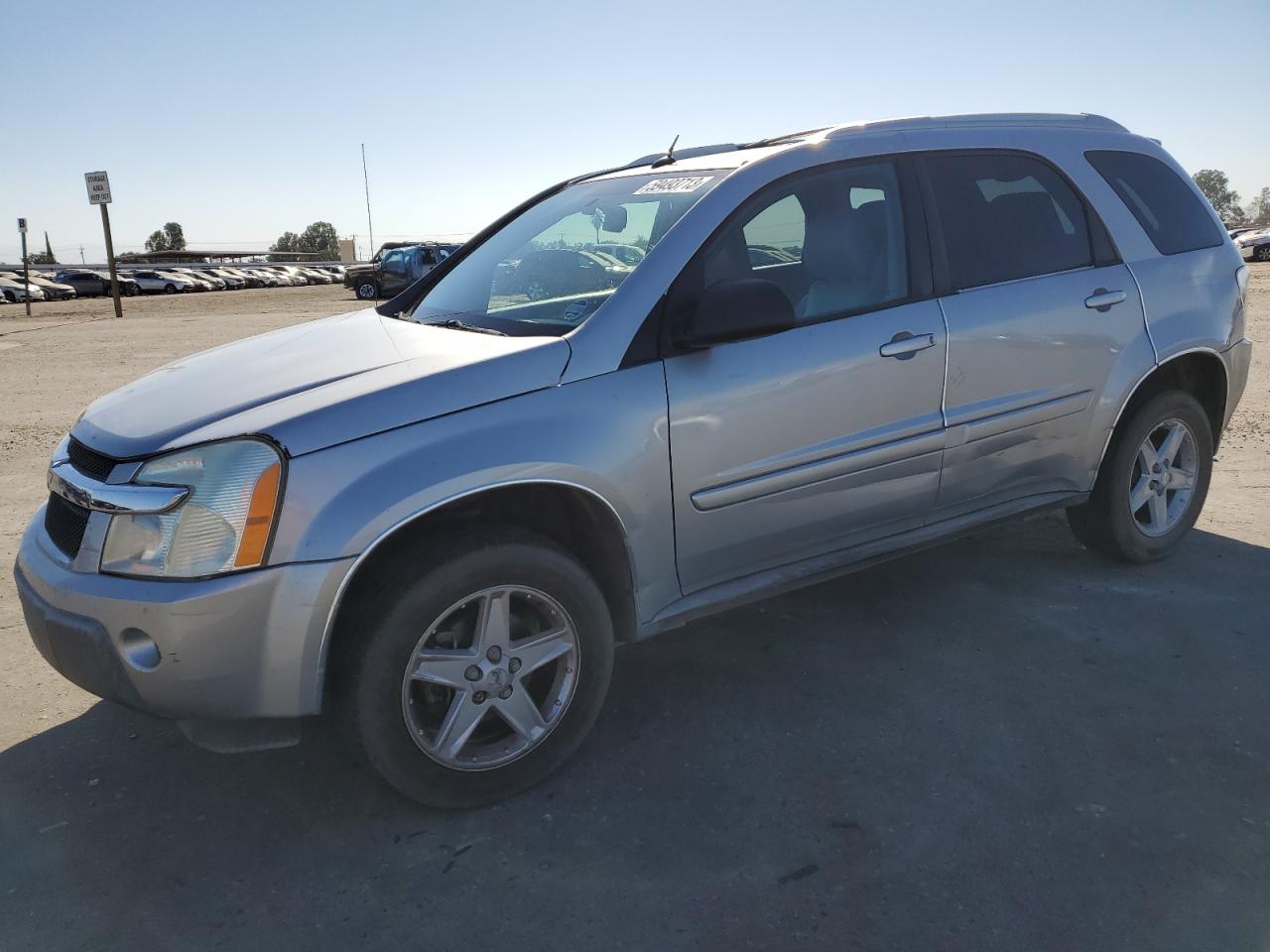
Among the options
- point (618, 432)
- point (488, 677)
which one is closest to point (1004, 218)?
point (618, 432)

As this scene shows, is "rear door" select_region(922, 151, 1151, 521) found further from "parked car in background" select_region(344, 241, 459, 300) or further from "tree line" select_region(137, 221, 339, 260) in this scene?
"tree line" select_region(137, 221, 339, 260)

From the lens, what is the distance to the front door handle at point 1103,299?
12.7ft

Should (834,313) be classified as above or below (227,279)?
below

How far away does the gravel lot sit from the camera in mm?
2396

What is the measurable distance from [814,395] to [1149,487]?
206 cm

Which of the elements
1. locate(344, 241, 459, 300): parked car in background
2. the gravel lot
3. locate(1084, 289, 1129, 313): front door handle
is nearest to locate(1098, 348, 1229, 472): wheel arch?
locate(1084, 289, 1129, 313): front door handle

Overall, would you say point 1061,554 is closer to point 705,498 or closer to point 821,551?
point 821,551

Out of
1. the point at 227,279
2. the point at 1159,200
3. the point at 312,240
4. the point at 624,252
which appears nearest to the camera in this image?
the point at 624,252

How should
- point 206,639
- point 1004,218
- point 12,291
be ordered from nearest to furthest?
1. point 206,639
2. point 1004,218
3. point 12,291

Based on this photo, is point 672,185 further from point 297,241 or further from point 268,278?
point 297,241

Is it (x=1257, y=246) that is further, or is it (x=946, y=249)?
(x=1257, y=246)

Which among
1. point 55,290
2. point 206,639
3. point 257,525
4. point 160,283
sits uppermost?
point 160,283

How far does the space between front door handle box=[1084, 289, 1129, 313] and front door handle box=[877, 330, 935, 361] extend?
0.88 meters

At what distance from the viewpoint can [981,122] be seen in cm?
390
